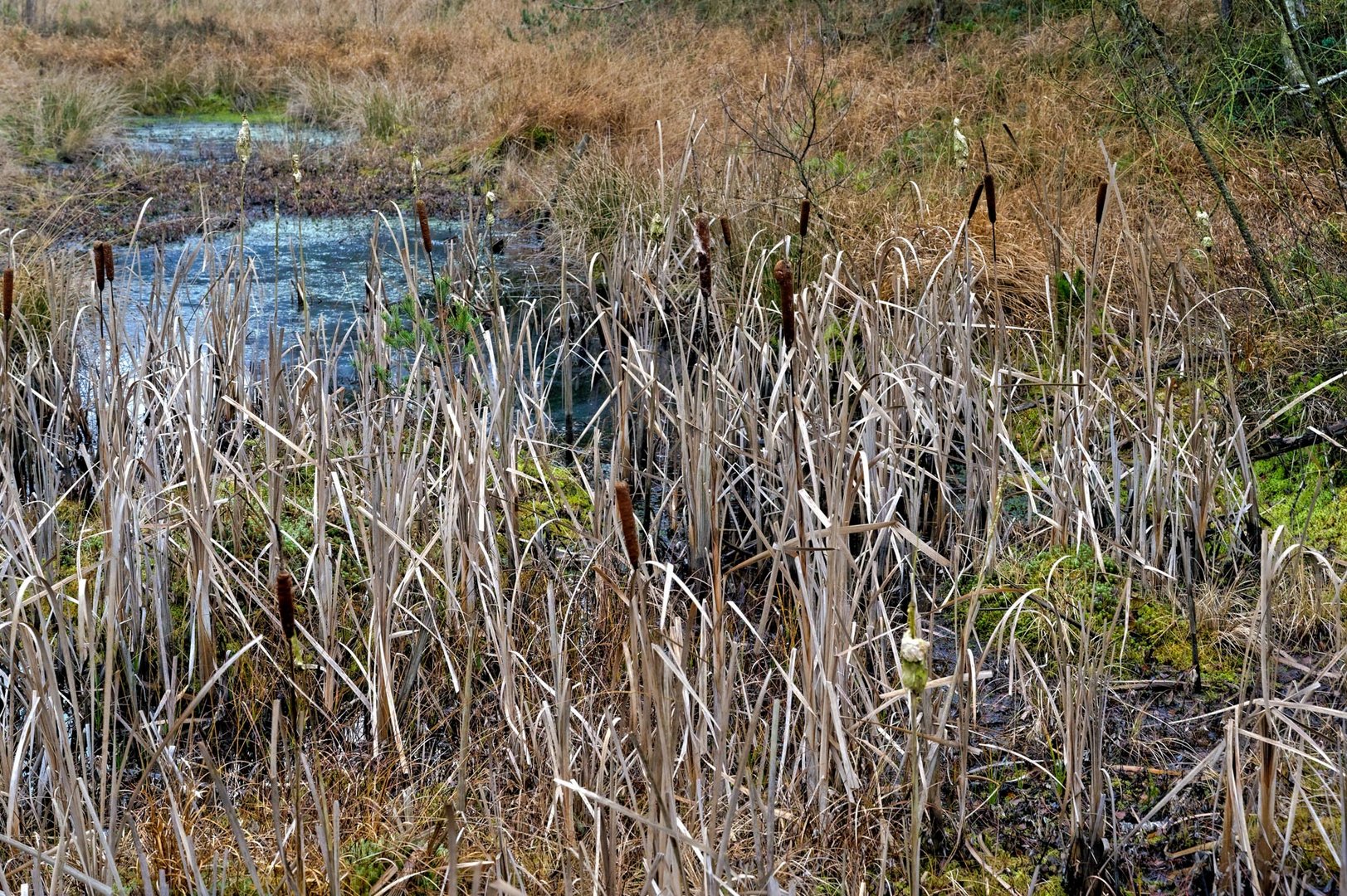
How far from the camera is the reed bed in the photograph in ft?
5.86

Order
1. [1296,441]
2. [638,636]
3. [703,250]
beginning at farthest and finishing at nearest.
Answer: [1296,441] < [703,250] < [638,636]

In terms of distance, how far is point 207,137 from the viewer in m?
11.0

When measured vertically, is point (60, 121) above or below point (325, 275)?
above

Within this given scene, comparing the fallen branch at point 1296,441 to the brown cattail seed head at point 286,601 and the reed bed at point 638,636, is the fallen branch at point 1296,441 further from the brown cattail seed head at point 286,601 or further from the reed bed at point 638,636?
the brown cattail seed head at point 286,601

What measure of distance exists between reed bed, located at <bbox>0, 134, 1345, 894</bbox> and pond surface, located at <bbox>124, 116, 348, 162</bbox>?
6779 millimetres

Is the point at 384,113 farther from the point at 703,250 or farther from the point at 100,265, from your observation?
the point at 703,250

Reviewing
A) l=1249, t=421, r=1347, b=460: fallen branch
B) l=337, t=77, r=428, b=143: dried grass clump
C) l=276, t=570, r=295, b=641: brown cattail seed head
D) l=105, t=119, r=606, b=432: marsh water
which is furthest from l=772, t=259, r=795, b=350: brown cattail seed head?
l=337, t=77, r=428, b=143: dried grass clump

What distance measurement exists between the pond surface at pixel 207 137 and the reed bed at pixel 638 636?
6779 mm

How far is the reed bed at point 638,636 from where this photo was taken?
5.86ft

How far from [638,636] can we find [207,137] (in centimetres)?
1083

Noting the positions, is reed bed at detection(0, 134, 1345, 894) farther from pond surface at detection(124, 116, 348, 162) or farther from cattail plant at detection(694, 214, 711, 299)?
pond surface at detection(124, 116, 348, 162)

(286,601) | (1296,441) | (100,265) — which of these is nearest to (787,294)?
(286,601)

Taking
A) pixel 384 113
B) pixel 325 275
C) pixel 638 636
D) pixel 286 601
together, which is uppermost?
pixel 384 113

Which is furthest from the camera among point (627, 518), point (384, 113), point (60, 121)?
point (384, 113)
